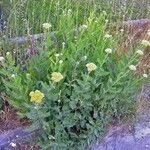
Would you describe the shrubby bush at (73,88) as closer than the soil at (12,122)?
Yes

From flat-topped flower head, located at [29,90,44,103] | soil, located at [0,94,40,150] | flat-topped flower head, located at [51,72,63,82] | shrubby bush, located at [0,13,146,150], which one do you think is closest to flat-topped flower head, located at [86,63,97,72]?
shrubby bush, located at [0,13,146,150]

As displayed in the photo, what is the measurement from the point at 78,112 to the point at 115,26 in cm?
139

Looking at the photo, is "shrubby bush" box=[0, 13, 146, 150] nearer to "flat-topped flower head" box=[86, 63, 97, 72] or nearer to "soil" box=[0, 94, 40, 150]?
"flat-topped flower head" box=[86, 63, 97, 72]

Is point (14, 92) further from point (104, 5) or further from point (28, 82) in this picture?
point (104, 5)

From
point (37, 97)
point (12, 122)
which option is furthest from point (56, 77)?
point (12, 122)

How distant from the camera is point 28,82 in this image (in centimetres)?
326

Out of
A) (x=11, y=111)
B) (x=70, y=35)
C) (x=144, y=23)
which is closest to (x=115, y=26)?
(x=144, y=23)

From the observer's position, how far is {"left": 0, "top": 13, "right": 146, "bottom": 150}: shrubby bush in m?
3.21

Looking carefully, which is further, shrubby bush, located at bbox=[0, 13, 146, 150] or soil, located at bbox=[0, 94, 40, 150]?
soil, located at bbox=[0, 94, 40, 150]

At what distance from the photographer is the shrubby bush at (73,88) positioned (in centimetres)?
321

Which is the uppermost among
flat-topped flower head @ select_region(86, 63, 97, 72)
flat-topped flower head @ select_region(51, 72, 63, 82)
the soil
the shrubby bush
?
flat-topped flower head @ select_region(86, 63, 97, 72)

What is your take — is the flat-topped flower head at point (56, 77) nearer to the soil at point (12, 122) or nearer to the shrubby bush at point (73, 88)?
the shrubby bush at point (73, 88)

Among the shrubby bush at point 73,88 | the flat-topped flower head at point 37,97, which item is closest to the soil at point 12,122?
the shrubby bush at point 73,88

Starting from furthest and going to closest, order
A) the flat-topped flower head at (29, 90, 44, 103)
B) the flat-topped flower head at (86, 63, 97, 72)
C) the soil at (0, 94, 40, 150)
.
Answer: the soil at (0, 94, 40, 150), the flat-topped flower head at (86, 63, 97, 72), the flat-topped flower head at (29, 90, 44, 103)
